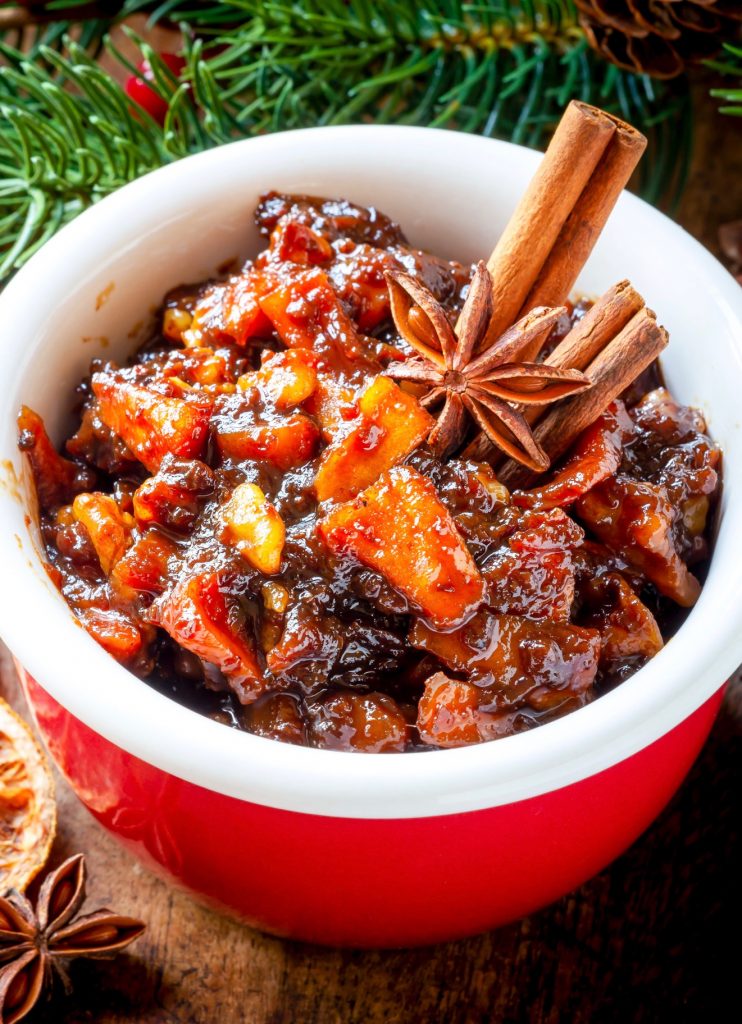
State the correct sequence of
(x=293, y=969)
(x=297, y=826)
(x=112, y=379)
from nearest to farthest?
(x=297, y=826), (x=112, y=379), (x=293, y=969)

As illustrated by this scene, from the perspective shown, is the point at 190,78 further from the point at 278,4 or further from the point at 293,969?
the point at 293,969

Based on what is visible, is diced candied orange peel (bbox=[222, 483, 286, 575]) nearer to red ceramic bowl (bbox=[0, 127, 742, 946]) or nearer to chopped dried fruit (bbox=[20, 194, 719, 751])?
chopped dried fruit (bbox=[20, 194, 719, 751])

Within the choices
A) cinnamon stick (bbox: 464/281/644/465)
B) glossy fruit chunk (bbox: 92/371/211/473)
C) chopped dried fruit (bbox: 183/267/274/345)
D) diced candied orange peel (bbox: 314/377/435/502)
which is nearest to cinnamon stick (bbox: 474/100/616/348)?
cinnamon stick (bbox: 464/281/644/465)

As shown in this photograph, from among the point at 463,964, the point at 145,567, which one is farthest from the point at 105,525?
the point at 463,964

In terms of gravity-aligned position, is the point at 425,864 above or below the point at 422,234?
below

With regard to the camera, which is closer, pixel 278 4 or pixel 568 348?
pixel 568 348

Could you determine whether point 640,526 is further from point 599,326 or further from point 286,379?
point 286,379

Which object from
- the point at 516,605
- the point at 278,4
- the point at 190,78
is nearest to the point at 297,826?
the point at 516,605
